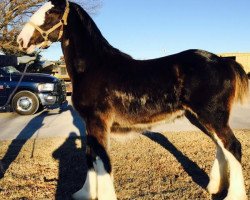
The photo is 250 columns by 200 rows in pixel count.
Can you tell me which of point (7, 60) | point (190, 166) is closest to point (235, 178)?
point (190, 166)

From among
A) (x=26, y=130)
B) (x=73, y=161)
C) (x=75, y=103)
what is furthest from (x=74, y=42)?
(x=26, y=130)

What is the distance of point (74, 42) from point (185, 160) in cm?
314

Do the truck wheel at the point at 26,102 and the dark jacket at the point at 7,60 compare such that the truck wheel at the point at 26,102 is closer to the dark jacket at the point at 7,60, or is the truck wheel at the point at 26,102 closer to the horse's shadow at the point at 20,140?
the horse's shadow at the point at 20,140

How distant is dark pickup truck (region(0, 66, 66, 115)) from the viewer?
45.1ft

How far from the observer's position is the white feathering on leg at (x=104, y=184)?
450 centimetres

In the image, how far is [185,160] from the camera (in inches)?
263

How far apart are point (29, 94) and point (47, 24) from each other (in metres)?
9.35

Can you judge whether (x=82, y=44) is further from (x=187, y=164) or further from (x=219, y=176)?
(x=187, y=164)

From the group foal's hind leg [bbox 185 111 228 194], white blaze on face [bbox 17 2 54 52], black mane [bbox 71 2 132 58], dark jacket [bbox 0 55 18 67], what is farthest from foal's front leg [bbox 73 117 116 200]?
dark jacket [bbox 0 55 18 67]

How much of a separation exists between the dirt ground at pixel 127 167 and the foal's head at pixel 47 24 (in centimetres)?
187

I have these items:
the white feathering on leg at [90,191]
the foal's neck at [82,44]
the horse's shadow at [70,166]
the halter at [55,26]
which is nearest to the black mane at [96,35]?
the foal's neck at [82,44]

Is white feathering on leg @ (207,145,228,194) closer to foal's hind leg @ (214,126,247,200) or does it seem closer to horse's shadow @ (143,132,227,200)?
horse's shadow @ (143,132,227,200)

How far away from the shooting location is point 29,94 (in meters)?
13.8

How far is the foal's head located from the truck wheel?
913cm
